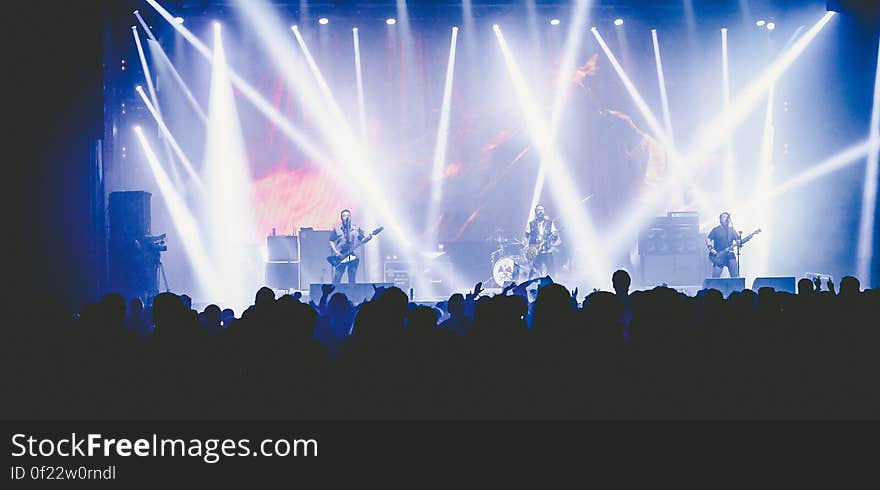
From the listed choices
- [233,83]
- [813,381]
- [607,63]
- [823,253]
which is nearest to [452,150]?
[607,63]

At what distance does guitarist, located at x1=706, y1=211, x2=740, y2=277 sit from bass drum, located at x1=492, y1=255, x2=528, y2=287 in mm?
2782

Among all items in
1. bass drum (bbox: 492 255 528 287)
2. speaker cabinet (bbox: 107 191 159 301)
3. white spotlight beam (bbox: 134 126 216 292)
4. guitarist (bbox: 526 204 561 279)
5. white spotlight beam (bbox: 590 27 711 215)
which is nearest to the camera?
speaker cabinet (bbox: 107 191 159 301)

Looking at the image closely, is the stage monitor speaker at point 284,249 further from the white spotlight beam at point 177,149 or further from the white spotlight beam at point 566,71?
the white spotlight beam at point 566,71

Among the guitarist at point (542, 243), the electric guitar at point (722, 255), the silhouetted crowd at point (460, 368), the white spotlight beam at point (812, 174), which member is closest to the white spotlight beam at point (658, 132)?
the white spotlight beam at point (812, 174)

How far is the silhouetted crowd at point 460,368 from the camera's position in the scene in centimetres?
227

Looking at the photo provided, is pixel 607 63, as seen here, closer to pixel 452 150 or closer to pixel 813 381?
pixel 452 150

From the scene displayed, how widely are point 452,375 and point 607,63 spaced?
462 inches

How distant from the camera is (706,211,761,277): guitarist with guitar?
10250 mm

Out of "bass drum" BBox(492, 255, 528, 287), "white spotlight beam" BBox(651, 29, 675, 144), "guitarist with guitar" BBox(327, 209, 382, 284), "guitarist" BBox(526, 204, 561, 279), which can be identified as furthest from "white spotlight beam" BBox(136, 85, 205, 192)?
"white spotlight beam" BBox(651, 29, 675, 144)

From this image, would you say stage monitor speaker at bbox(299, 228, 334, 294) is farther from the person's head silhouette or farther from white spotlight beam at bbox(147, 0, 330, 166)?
the person's head silhouette

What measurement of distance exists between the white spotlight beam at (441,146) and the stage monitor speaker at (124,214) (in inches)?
202

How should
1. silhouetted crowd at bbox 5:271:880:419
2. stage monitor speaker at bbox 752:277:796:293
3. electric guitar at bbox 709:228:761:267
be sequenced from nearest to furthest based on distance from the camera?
silhouetted crowd at bbox 5:271:880:419 < stage monitor speaker at bbox 752:277:796:293 < electric guitar at bbox 709:228:761:267

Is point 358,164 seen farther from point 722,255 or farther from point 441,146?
point 722,255

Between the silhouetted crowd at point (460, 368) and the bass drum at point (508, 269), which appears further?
the bass drum at point (508, 269)
